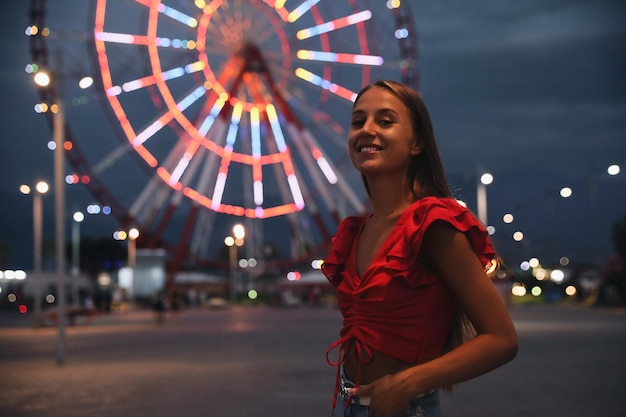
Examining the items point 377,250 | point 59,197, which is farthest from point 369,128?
point 59,197

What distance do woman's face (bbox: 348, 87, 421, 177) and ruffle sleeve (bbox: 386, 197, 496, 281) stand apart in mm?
187

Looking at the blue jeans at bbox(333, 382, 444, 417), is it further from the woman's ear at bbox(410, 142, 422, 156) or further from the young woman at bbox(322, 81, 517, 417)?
the woman's ear at bbox(410, 142, 422, 156)

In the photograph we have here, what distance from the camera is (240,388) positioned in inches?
484

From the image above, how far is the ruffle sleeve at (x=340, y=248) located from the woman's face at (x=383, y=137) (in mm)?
221

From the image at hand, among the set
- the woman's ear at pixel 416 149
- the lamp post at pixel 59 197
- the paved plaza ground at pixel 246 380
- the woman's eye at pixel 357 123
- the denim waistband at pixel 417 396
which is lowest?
the paved plaza ground at pixel 246 380

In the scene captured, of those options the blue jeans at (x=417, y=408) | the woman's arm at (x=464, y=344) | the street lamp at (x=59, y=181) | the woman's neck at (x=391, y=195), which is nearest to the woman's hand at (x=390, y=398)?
the woman's arm at (x=464, y=344)

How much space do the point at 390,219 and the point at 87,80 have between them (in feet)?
54.6

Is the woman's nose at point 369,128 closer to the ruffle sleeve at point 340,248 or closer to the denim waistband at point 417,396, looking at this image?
the ruffle sleeve at point 340,248

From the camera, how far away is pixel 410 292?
243 cm

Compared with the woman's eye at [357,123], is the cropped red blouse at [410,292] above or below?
below

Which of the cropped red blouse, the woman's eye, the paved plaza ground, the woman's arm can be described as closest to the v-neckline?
the cropped red blouse

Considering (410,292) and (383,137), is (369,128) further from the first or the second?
(410,292)

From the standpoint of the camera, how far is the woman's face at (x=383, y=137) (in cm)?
262

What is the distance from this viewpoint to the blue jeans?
246 centimetres
